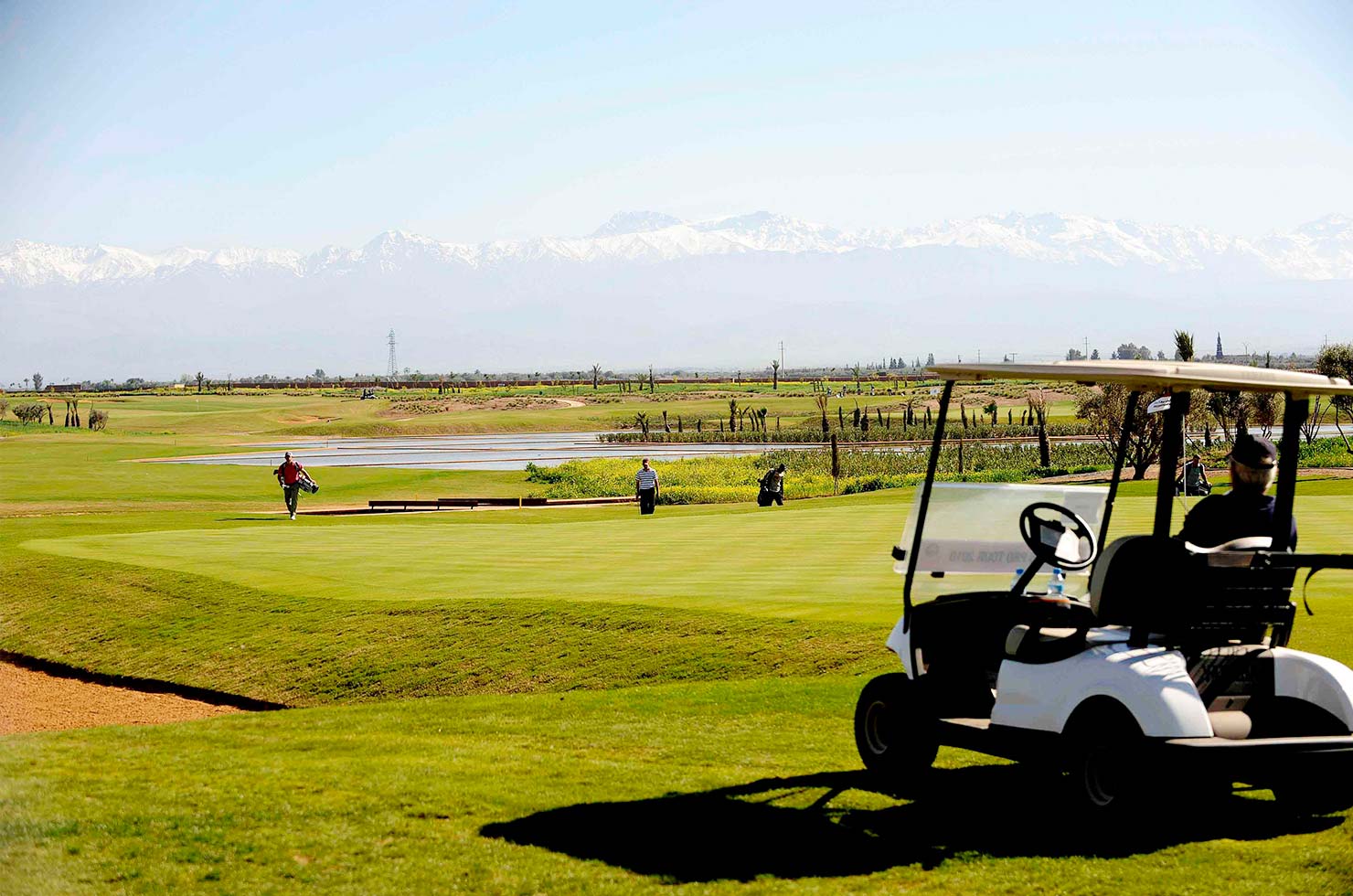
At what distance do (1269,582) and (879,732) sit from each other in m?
2.91

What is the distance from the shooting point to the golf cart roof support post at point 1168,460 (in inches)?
338

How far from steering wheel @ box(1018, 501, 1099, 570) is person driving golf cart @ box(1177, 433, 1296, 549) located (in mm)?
839

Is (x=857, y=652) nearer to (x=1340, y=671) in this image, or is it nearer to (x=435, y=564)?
(x=1340, y=671)

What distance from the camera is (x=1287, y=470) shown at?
9.21 meters

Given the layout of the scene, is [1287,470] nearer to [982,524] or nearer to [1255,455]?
[1255,455]

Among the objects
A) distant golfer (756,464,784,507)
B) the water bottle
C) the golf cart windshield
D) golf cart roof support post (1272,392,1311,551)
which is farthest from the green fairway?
distant golfer (756,464,784,507)

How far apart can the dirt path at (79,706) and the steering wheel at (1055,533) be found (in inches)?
432

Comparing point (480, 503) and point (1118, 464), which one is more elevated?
point (1118, 464)

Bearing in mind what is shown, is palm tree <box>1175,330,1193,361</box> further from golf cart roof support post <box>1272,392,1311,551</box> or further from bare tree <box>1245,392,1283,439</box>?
golf cart roof support post <box>1272,392,1311,551</box>

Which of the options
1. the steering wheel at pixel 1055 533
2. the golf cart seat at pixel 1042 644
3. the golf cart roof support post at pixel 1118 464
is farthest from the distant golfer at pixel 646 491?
the golf cart seat at pixel 1042 644

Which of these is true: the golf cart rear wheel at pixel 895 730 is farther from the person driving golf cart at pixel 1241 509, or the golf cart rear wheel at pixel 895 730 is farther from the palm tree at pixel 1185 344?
the palm tree at pixel 1185 344

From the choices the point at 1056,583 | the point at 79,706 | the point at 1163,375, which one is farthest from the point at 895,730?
the point at 79,706

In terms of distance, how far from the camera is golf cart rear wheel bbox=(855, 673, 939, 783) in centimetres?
984

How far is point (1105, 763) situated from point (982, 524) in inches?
86.3
